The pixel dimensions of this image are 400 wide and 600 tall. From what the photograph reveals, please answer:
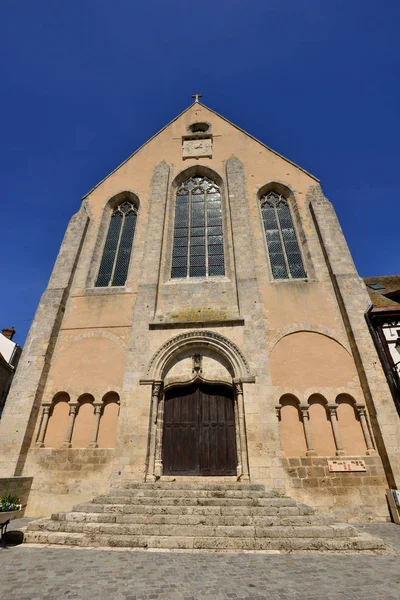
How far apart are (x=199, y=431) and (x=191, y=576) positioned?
191 inches

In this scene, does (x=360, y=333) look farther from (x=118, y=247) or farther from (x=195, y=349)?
(x=118, y=247)

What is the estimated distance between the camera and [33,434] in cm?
866

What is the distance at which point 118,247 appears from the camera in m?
12.4

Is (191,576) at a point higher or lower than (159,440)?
lower

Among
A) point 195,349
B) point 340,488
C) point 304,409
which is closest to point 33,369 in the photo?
point 195,349

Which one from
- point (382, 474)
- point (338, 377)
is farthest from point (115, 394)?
point (382, 474)

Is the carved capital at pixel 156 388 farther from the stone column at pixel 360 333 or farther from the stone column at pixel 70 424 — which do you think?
the stone column at pixel 360 333

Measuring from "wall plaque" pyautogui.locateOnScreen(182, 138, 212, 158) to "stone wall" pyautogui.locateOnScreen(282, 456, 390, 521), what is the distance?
42.4 ft

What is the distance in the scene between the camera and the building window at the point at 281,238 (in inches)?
440

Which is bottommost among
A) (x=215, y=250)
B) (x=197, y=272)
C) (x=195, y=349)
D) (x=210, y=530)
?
(x=210, y=530)

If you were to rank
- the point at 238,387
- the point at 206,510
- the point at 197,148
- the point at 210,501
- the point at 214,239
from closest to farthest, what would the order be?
the point at 206,510, the point at 210,501, the point at 238,387, the point at 214,239, the point at 197,148

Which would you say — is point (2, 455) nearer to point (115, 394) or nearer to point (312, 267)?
point (115, 394)

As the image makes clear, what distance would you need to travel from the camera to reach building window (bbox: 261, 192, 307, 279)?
11.2 metres

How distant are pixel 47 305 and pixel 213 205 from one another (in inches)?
303
